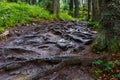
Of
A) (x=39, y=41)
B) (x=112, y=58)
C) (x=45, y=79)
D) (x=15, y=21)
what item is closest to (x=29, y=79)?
(x=45, y=79)

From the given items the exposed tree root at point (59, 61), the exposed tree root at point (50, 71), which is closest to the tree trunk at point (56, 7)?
the exposed tree root at point (59, 61)

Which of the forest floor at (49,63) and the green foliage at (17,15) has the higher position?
the green foliage at (17,15)

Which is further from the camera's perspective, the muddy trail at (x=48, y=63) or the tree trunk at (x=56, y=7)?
the tree trunk at (x=56, y=7)

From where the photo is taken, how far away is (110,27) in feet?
21.9

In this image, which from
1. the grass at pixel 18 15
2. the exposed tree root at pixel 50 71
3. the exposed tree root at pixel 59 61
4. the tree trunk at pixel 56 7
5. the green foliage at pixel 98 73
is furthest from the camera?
the tree trunk at pixel 56 7

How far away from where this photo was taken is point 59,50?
27.3 ft

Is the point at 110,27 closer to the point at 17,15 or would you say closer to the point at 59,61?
the point at 59,61

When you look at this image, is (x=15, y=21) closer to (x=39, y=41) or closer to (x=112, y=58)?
(x=39, y=41)

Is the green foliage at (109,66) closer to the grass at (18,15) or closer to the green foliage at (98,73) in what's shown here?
the green foliage at (98,73)

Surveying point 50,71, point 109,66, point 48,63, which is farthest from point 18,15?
point 109,66

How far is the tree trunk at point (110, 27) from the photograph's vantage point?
6539 millimetres

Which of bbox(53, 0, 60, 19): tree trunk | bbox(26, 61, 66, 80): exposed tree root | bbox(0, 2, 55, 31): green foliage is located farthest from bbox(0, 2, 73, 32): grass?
bbox(26, 61, 66, 80): exposed tree root

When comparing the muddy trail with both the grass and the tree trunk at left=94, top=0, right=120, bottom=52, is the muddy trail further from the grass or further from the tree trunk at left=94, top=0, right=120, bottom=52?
the grass

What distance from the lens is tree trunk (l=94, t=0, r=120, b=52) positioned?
654cm
